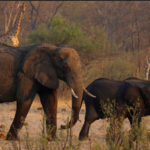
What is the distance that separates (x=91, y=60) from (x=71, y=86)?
11688 millimetres

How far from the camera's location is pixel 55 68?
20.8 ft

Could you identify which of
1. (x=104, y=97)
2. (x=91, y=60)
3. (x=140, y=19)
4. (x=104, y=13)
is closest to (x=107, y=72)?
(x=91, y=60)

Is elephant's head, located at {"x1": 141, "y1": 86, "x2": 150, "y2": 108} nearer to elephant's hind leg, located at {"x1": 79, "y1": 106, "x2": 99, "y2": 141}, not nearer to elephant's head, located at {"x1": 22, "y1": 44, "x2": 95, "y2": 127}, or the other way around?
elephant's hind leg, located at {"x1": 79, "y1": 106, "x2": 99, "y2": 141}

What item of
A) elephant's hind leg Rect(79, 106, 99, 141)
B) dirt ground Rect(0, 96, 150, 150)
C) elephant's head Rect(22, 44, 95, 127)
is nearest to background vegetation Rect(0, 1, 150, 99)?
dirt ground Rect(0, 96, 150, 150)

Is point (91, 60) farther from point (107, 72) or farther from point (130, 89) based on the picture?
point (130, 89)

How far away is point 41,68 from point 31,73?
213mm

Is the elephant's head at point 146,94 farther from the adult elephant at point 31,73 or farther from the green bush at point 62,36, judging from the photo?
the green bush at point 62,36

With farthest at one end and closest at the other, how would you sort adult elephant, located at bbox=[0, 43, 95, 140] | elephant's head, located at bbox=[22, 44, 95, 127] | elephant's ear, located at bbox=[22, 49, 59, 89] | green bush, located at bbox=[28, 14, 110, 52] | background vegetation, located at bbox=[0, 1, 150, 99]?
background vegetation, located at bbox=[0, 1, 150, 99]
green bush, located at bbox=[28, 14, 110, 52]
elephant's ear, located at bbox=[22, 49, 59, 89]
adult elephant, located at bbox=[0, 43, 95, 140]
elephant's head, located at bbox=[22, 44, 95, 127]

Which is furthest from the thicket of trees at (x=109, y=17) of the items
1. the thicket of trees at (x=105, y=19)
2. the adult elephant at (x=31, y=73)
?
the adult elephant at (x=31, y=73)

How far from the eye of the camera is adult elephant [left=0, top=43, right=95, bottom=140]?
6113 millimetres

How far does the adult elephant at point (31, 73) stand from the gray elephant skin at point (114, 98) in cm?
61

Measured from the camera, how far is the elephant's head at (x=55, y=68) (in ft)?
19.6

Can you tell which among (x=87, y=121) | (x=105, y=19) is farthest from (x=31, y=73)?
(x=105, y=19)

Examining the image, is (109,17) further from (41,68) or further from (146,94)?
(41,68)
